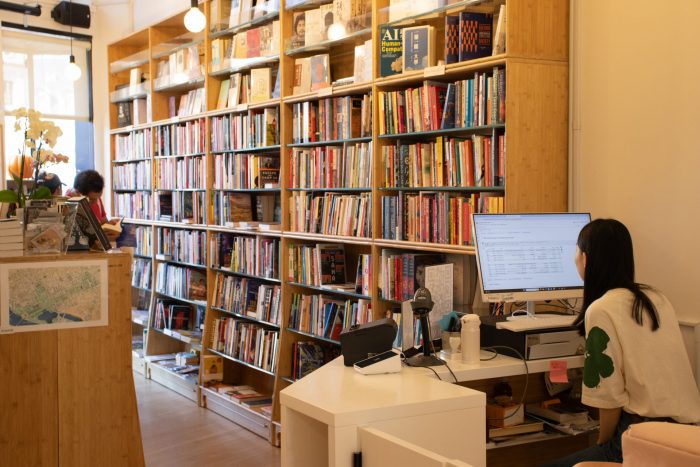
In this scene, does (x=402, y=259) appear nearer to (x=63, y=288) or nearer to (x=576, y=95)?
(x=576, y=95)

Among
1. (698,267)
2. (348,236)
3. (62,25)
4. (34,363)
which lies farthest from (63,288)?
(62,25)

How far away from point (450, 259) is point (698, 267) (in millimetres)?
1278

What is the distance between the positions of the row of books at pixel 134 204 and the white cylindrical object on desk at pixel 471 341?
4.88 m

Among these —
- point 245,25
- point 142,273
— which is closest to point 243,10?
point 245,25

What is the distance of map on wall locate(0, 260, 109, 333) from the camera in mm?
3498

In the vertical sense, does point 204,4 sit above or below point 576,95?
above

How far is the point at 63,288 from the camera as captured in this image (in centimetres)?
360

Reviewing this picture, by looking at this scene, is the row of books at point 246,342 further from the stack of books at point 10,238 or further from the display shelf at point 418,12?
the display shelf at point 418,12

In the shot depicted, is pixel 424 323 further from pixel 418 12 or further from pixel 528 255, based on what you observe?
pixel 418 12

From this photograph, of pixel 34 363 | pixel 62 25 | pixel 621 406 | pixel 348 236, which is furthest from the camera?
pixel 62 25

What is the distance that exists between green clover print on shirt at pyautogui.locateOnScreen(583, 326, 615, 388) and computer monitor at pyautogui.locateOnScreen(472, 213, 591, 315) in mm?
581

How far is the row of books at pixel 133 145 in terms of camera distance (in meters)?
7.30

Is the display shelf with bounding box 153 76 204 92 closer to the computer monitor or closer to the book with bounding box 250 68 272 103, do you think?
the book with bounding box 250 68 272 103

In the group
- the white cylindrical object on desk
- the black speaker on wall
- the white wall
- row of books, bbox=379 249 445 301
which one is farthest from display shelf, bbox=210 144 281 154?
the black speaker on wall
